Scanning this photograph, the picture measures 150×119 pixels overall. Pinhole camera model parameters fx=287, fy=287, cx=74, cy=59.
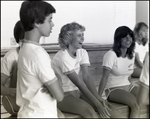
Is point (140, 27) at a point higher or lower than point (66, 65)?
higher

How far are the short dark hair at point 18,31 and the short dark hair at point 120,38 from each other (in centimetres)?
55

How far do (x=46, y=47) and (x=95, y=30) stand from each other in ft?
1.04

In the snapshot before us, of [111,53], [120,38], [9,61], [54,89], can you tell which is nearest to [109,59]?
[111,53]

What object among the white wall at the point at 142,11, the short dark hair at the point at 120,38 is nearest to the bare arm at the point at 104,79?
the short dark hair at the point at 120,38

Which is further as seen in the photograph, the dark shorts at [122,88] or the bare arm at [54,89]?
the dark shorts at [122,88]

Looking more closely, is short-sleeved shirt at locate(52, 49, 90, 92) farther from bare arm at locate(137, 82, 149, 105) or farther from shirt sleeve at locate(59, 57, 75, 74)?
bare arm at locate(137, 82, 149, 105)

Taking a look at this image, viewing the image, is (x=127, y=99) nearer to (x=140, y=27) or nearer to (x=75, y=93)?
(x=75, y=93)

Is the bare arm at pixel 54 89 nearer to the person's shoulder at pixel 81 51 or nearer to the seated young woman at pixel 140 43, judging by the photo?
the person's shoulder at pixel 81 51

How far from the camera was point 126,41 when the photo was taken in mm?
1677

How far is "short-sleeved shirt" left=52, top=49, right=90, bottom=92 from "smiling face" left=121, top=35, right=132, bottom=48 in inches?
9.9

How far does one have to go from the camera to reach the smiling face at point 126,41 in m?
1.67

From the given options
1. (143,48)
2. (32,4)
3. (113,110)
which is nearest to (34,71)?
(32,4)

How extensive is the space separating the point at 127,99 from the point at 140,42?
1.14 ft

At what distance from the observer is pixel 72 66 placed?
5.09 ft
